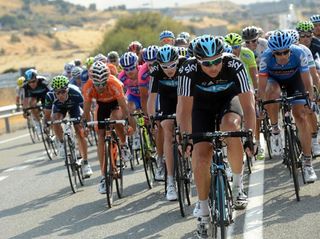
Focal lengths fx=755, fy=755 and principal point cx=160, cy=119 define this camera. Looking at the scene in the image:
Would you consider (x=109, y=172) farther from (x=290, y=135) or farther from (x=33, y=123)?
(x=33, y=123)

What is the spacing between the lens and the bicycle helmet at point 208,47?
6699mm

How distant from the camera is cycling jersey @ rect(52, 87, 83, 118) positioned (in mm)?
12484

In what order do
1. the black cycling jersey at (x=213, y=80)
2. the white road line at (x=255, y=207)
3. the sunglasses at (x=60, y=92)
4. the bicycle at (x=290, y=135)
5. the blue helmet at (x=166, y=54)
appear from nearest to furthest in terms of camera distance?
the black cycling jersey at (x=213, y=80) → the white road line at (x=255, y=207) → the bicycle at (x=290, y=135) → the blue helmet at (x=166, y=54) → the sunglasses at (x=60, y=92)

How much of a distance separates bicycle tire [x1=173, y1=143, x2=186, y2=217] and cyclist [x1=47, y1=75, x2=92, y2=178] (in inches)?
134

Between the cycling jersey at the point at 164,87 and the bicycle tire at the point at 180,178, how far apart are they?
0.88 m

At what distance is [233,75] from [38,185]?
6.88m

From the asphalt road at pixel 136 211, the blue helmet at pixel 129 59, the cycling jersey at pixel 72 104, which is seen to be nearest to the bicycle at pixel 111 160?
the asphalt road at pixel 136 211

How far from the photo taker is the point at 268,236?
735 centimetres

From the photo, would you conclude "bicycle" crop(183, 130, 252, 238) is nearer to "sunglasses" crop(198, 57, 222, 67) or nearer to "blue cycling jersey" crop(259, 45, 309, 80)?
"sunglasses" crop(198, 57, 222, 67)

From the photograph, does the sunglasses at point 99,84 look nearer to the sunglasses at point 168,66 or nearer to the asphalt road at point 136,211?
the sunglasses at point 168,66

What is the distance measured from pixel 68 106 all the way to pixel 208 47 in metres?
6.19

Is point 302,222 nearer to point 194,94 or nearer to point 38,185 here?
point 194,94

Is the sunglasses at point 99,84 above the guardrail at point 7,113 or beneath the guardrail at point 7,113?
above

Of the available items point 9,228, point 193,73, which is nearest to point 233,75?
point 193,73
